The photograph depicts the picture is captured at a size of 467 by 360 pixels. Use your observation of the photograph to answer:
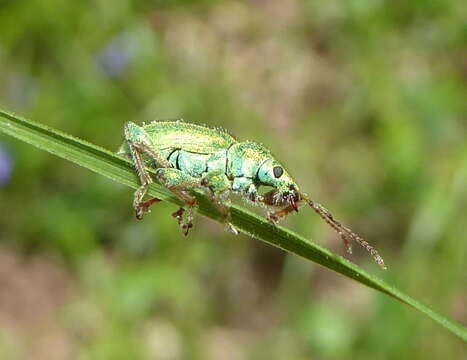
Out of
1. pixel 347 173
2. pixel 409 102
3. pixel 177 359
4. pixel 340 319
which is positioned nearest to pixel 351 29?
pixel 409 102

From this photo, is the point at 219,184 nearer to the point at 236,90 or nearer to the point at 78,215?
the point at 78,215

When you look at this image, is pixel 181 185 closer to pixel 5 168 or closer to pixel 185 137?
pixel 185 137

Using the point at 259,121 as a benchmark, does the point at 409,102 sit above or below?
above

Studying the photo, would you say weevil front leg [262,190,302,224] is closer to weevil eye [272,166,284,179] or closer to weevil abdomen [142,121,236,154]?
weevil eye [272,166,284,179]

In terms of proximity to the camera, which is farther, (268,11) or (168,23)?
(268,11)

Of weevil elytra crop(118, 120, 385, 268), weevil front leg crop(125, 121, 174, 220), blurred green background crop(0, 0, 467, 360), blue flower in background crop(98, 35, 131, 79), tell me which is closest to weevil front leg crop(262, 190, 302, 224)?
weevil elytra crop(118, 120, 385, 268)

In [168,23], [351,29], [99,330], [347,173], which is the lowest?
[99,330]

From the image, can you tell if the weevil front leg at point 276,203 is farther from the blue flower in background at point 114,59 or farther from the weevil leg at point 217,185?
the blue flower in background at point 114,59

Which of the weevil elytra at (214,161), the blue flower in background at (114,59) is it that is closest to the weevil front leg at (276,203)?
the weevil elytra at (214,161)
